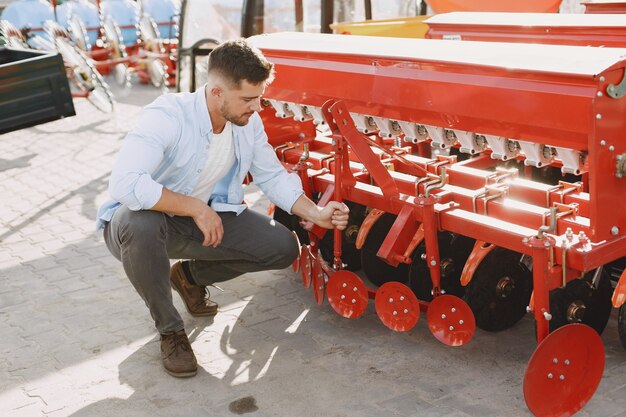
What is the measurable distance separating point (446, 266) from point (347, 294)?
1.43 feet

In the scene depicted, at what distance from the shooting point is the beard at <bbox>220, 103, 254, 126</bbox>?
10.5 feet

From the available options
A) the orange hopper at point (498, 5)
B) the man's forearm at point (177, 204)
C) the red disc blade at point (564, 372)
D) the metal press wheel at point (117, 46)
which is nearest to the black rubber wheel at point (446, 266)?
the red disc blade at point (564, 372)

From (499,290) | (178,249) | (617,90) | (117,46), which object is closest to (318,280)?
(178,249)

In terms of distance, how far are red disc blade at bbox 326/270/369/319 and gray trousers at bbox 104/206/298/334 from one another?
216 millimetres

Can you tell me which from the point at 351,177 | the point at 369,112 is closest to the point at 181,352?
the point at 351,177

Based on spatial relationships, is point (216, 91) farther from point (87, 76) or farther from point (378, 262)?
point (87, 76)

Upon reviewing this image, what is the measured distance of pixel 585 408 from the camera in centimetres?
291

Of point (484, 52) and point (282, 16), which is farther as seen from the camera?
point (282, 16)

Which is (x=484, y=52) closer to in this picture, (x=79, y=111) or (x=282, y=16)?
(x=282, y=16)

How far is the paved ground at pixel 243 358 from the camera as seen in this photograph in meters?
3.01

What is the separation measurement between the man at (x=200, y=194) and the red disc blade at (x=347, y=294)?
0.22 metres

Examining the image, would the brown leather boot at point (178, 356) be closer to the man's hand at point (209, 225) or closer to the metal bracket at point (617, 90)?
the man's hand at point (209, 225)

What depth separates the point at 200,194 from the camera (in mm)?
3424

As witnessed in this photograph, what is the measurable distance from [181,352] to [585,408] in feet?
4.96
